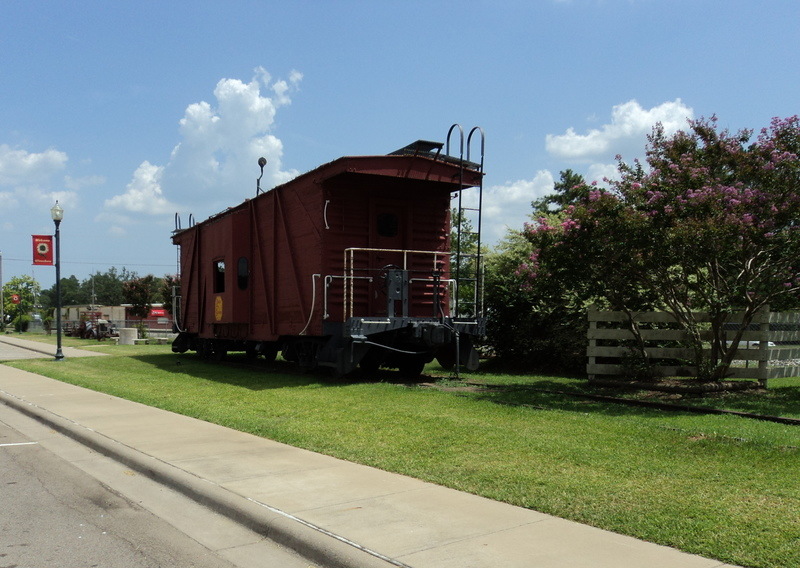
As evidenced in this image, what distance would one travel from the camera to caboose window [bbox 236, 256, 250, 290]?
680 inches

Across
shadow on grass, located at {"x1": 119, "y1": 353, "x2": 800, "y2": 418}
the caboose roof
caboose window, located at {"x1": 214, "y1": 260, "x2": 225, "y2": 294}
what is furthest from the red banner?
the caboose roof

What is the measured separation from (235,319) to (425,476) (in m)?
11.6

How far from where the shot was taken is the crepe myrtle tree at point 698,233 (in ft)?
35.4

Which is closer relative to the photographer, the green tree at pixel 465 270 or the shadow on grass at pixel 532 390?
the shadow on grass at pixel 532 390

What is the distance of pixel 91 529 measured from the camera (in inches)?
215

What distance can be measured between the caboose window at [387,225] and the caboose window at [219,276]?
21.1ft

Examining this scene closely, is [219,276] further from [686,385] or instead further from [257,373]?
[686,385]

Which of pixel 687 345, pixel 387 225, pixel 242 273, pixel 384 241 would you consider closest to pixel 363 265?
pixel 384 241

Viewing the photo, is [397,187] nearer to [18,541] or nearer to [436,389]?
[436,389]

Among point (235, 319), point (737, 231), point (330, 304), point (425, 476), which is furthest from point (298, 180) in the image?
point (425, 476)

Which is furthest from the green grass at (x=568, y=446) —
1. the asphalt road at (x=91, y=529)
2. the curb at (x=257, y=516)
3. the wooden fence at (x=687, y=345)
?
the asphalt road at (x=91, y=529)

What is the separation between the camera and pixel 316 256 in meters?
13.9

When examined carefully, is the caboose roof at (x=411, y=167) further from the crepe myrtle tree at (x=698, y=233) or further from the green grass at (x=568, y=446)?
the green grass at (x=568, y=446)

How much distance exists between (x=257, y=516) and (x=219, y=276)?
1473 centimetres
